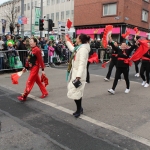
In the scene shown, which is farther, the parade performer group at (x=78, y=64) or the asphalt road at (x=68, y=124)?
the parade performer group at (x=78, y=64)

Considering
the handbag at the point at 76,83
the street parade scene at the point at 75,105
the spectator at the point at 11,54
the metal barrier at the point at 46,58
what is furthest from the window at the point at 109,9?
the handbag at the point at 76,83

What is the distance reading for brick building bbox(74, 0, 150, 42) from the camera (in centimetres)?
3016

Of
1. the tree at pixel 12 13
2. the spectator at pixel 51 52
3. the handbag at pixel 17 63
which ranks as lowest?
the handbag at pixel 17 63

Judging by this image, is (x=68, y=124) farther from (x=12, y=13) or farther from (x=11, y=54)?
(x=12, y=13)

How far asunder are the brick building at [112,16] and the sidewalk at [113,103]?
21179mm

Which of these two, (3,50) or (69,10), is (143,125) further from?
(69,10)

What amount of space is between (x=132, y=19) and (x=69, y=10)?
16919 mm

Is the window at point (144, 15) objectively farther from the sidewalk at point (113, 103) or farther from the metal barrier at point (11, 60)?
the sidewalk at point (113, 103)

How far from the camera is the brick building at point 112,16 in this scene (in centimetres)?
3016

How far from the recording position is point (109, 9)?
31.4m

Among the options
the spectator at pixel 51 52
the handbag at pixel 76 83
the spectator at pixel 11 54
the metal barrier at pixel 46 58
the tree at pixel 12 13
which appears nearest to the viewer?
the handbag at pixel 76 83

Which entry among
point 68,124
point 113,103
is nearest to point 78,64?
point 68,124

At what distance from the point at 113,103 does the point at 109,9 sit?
89.2ft

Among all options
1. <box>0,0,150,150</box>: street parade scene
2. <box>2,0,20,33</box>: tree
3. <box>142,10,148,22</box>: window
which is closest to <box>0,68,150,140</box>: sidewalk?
<box>0,0,150,150</box>: street parade scene
